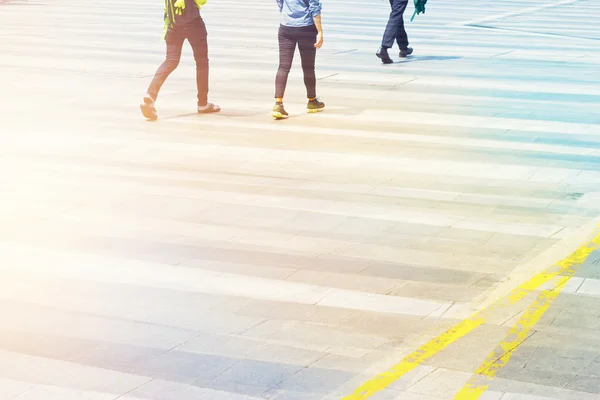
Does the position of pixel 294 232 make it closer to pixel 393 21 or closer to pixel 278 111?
pixel 278 111

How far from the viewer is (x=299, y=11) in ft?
44.9

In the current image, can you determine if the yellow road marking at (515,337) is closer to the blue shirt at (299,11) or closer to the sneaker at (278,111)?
the sneaker at (278,111)

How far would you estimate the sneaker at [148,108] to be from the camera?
1363 cm

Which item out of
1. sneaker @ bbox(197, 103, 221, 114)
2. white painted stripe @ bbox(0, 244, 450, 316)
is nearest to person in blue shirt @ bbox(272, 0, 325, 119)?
sneaker @ bbox(197, 103, 221, 114)

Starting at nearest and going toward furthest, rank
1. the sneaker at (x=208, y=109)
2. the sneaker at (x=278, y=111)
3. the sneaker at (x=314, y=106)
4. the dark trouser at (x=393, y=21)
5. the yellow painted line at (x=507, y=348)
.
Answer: the yellow painted line at (x=507, y=348), the sneaker at (x=278, y=111), the sneaker at (x=208, y=109), the sneaker at (x=314, y=106), the dark trouser at (x=393, y=21)

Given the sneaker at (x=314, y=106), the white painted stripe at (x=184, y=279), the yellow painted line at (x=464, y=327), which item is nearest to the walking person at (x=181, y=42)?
the sneaker at (x=314, y=106)

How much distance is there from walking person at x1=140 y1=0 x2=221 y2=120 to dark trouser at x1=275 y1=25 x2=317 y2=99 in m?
0.93

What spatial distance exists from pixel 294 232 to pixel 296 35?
18.1 feet

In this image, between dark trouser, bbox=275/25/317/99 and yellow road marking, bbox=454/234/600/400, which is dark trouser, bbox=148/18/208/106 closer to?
dark trouser, bbox=275/25/317/99

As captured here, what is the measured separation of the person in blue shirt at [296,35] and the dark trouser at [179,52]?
37.2 inches

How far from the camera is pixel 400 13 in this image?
61.9ft

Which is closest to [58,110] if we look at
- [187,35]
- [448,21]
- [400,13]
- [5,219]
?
[187,35]

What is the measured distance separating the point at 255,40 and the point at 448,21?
6.21 meters

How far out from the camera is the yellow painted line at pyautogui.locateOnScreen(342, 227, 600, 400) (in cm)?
586
